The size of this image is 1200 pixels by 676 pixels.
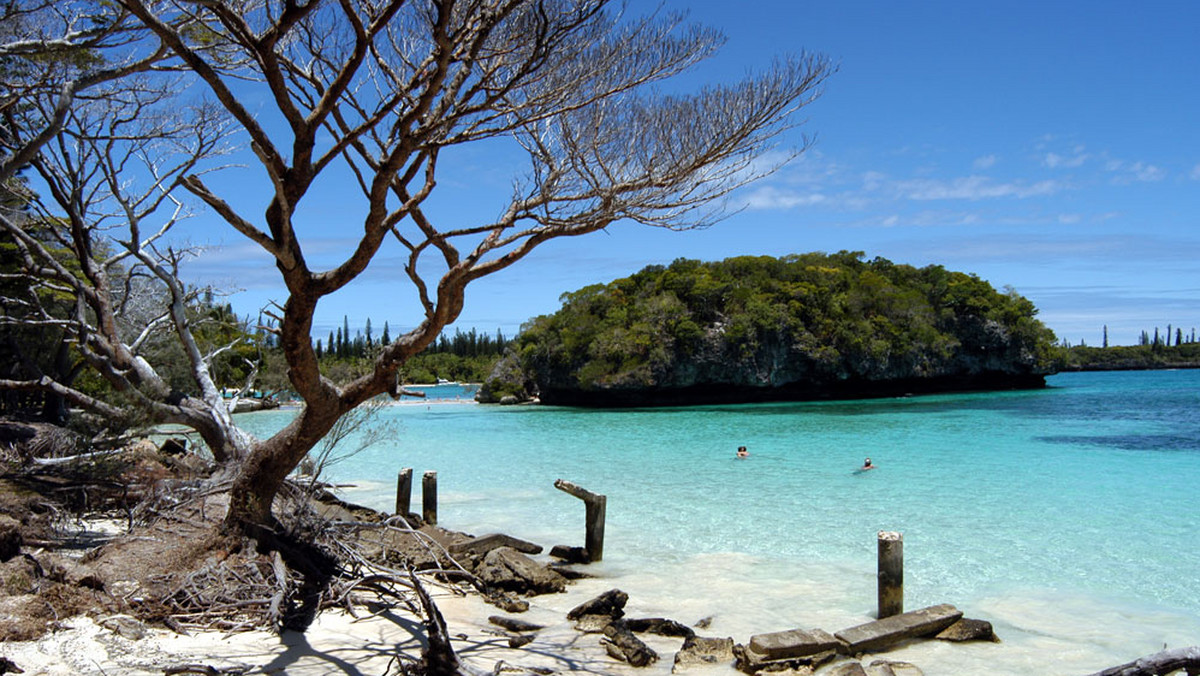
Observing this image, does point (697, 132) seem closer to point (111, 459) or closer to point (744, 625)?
point (744, 625)

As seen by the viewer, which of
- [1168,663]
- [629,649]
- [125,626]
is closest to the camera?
[1168,663]

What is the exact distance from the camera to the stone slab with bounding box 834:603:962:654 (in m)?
6.23

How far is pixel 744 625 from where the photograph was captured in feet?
23.7

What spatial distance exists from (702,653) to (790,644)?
26.8 inches

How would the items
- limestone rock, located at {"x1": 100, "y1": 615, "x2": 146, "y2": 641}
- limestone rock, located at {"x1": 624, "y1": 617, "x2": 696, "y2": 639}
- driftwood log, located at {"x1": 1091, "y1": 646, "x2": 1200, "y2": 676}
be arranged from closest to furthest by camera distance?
driftwood log, located at {"x1": 1091, "y1": 646, "x2": 1200, "y2": 676} → limestone rock, located at {"x1": 100, "y1": 615, "x2": 146, "y2": 641} → limestone rock, located at {"x1": 624, "y1": 617, "x2": 696, "y2": 639}

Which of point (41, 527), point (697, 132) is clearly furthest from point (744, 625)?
point (41, 527)

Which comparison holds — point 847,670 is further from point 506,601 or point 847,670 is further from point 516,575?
point 516,575

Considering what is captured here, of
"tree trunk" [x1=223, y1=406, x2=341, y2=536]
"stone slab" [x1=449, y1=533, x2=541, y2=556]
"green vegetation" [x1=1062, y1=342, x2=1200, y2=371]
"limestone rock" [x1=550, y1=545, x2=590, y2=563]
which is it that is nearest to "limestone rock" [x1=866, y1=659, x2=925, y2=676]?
"limestone rock" [x1=550, y1=545, x2=590, y2=563]

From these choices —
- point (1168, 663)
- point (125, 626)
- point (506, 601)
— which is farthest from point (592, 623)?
point (1168, 663)

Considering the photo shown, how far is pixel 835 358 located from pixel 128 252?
4423cm

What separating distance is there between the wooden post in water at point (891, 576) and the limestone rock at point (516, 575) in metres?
3.20

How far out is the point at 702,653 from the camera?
6133mm

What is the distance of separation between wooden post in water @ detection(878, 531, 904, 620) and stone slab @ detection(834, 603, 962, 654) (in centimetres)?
35

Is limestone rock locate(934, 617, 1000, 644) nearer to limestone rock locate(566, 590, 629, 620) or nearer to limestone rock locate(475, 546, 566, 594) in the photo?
limestone rock locate(566, 590, 629, 620)
